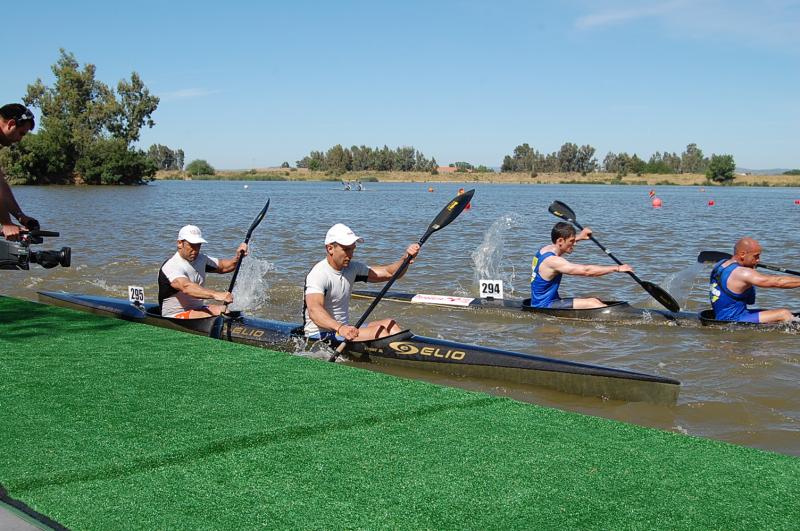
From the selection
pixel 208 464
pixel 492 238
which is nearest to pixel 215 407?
pixel 208 464

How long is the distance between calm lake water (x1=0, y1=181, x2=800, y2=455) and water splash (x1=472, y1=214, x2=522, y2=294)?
58 millimetres

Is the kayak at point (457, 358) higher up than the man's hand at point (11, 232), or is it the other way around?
the man's hand at point (11, 232)

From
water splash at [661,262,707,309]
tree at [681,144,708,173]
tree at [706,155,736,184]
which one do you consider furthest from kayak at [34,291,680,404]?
tree at [681,144,708,173]

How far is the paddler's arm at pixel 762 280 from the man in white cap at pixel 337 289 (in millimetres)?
4303

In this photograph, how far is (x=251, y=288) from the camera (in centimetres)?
1327

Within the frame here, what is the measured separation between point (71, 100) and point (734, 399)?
7639 cm

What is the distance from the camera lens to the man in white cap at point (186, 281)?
25.2 feet

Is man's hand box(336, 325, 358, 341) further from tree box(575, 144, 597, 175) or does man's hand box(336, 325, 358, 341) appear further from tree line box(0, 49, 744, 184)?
tree box(575, 144, 597, 175)

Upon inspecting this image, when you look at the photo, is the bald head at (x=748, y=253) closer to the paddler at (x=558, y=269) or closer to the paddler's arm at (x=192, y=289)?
the paddler at (x=558, y=269)

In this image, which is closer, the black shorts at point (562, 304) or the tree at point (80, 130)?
A: the black shorts at point (562, 304)

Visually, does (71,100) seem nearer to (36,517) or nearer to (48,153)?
(48,153)

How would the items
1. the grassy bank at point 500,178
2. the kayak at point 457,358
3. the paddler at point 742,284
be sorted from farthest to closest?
the grassy bank at point 500,178 < the paddler at point 742,284 < the kayak at point 457,358

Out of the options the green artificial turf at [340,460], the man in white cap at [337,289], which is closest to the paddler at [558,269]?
the man in white cap at [337,289]

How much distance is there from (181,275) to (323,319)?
2093 millimetres
